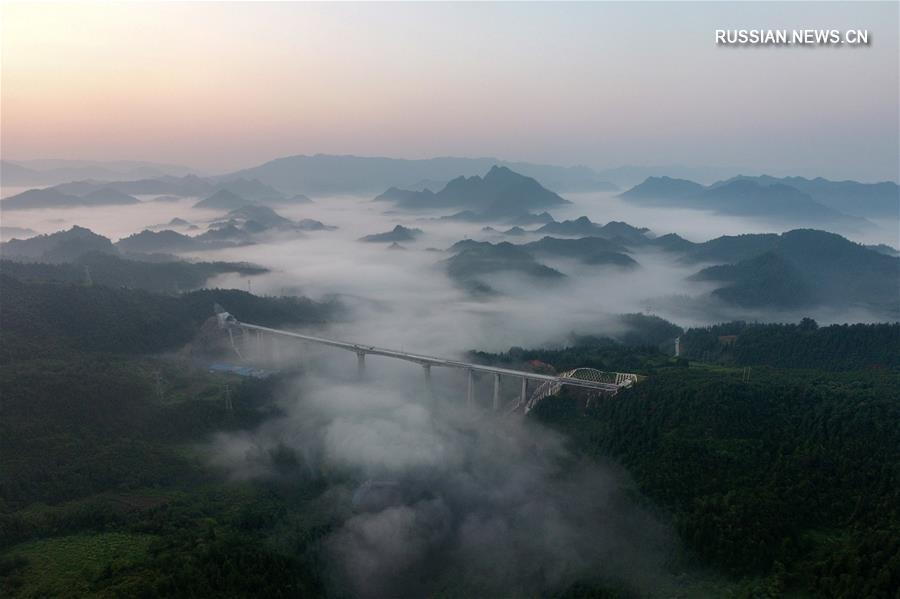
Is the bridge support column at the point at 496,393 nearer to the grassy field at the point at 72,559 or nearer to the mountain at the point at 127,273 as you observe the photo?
the grassy field at the point at 72,559

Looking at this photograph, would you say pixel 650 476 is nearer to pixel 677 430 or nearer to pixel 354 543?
pixel 677 430

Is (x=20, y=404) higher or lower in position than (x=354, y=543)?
higher

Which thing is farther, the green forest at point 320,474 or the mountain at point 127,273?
the mountain at point 127,273

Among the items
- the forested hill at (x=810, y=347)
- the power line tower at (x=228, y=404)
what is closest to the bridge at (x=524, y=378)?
the power line tower at (x=228, y=404)

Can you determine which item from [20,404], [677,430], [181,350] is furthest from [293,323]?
[677,430]

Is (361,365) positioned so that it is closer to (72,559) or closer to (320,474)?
(320,474)
